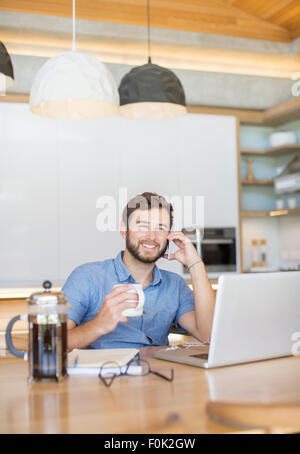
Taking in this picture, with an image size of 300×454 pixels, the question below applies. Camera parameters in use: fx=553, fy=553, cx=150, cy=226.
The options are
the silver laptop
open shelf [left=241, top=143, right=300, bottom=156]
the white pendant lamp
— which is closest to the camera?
the silver laptop

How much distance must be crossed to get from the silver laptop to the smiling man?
0.36 m

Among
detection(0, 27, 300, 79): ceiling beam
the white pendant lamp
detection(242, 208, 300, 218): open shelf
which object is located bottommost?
detection(242, 208, 300, 218): open shelf

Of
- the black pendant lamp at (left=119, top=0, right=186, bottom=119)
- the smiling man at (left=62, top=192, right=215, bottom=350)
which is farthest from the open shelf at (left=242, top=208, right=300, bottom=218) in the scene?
the smiling man at (left=62, top=192, right=215, bottom=350)

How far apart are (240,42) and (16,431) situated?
14.9 ft

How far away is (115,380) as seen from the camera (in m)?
1.38

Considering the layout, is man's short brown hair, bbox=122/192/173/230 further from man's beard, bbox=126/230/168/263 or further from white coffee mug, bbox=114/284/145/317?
white coffee mug, bbox=114/284/145/317

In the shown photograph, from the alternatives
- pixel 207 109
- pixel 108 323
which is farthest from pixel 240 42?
pixel 108 323

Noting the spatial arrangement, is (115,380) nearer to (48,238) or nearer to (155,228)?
(155,228)

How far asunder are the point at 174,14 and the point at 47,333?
155 inches

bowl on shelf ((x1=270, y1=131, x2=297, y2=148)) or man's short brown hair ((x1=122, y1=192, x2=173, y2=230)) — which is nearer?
man's short brown hair ((x1=122, y1=192, x2=173, y2=230))

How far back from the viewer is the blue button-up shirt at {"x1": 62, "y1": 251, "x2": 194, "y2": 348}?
6.47 ft

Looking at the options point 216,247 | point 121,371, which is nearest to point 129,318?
point 121,371

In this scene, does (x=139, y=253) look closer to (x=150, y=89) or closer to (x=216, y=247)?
(x=150, y=89)

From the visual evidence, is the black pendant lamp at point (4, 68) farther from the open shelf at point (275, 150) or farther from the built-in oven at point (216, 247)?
the open shelf at point (275, 150)
